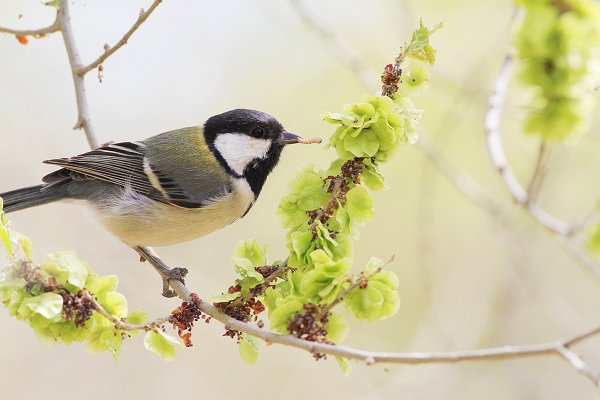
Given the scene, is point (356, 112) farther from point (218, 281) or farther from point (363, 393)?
point (218, 281)

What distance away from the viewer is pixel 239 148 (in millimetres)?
3295

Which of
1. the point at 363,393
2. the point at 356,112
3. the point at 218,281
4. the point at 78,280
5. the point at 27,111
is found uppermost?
the point at 27,111

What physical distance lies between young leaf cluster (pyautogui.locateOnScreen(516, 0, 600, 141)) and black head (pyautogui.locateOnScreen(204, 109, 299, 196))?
201cm

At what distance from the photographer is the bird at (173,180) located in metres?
3.22

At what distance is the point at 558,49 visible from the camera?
1.19 meters

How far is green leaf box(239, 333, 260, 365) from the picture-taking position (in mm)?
1954

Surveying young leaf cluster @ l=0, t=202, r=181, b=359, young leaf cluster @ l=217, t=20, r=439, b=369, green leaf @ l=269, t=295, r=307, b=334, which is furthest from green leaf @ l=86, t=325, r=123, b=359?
green leaf @ l=269, t=295, r=307, b=334

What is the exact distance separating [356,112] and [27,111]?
13.3ft

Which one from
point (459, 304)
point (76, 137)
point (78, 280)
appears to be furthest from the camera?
point (76, 137)

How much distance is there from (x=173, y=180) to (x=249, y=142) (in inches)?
16.4

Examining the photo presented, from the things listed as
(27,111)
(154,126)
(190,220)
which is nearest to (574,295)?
(190,220)

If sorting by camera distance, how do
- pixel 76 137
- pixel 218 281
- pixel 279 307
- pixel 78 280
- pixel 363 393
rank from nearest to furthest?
1. pixel 279 307
2. pixel 78 280
3. pixel 363 393
4. pixel 218 281
5. pixel 76 137

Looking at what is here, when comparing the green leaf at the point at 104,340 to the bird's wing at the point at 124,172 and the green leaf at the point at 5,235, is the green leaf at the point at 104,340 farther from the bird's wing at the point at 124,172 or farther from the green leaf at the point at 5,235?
the bird's wing at the point at 124,172

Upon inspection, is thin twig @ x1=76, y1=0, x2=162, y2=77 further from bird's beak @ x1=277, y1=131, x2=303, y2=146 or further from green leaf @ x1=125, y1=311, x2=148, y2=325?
green leaf @ x1=125, y1=311, x2=148, y2=325
